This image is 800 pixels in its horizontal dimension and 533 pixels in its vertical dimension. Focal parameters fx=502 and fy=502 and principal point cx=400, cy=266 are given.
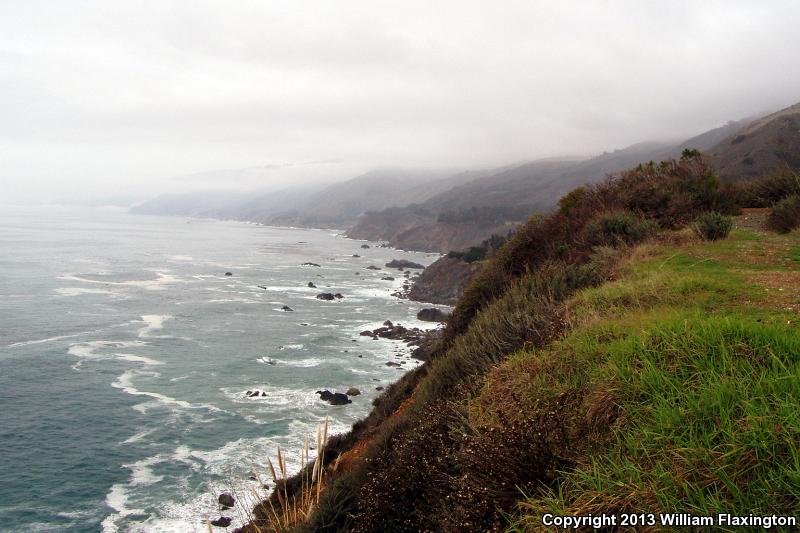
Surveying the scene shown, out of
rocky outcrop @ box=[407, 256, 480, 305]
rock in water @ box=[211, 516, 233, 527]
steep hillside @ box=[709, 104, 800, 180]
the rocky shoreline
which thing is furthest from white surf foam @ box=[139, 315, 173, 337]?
steep hillside @ box=[709, 104, 800, 180]

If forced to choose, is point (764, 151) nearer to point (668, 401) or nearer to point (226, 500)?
point (226, 500)

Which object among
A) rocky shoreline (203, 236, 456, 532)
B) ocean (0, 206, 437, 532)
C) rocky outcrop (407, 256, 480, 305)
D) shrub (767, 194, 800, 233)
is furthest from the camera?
rocky outcrop (407, 256, 480, 305)

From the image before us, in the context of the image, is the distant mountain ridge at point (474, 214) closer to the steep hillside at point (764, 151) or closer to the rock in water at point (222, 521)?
the steep hillside at point (764, 151)

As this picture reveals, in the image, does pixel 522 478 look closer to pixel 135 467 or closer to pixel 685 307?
pixel 685 307

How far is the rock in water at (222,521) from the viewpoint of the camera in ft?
48.9

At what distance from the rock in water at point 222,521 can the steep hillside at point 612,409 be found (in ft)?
Result: 33.0

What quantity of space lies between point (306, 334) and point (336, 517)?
112ft

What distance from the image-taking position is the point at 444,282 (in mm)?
64625

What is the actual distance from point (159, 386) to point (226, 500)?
12.7m

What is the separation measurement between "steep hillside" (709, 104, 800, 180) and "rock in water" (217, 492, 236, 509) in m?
36.2

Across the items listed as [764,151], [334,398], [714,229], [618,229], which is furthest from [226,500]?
[764,151]

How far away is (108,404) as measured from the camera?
2409 cm

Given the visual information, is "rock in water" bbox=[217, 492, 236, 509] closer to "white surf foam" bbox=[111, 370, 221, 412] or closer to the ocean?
the ocean

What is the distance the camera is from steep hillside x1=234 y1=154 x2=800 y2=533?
2742 mm
